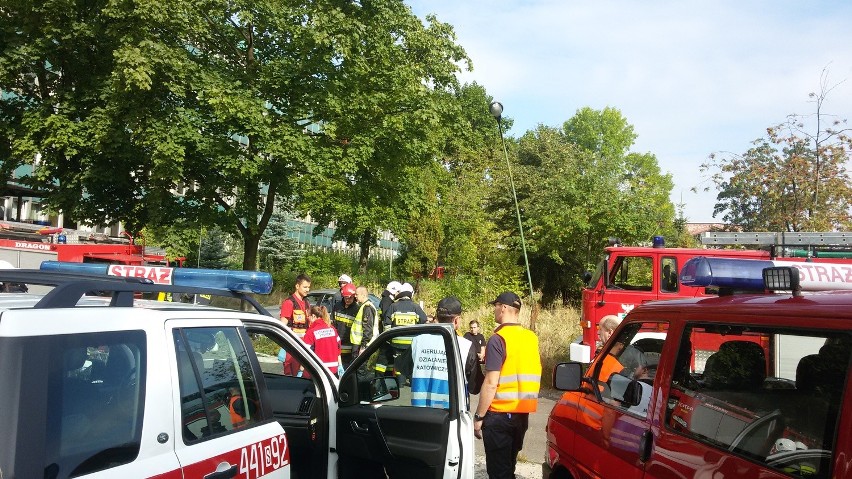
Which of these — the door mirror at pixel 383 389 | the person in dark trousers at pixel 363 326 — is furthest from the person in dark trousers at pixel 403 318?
the door mirror at pixel 383 389

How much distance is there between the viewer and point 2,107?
19.7 metres

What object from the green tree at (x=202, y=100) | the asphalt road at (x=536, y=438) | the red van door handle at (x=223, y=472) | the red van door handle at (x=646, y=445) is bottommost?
the asphalt road at (x=536, y=438)

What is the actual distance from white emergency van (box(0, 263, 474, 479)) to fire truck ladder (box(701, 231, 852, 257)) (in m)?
6.29

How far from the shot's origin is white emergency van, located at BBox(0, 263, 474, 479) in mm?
2303

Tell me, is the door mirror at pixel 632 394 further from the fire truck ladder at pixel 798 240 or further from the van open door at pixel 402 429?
the fire truck ladder at pixel 798 240

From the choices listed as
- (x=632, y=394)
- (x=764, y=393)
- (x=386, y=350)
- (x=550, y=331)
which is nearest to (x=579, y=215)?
(x=550, y=331)

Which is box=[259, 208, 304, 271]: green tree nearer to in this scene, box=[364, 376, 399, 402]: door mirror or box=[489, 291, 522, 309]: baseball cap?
box=[489, 291, 522, 309]: baseball cap

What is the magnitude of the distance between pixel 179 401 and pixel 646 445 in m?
2.10

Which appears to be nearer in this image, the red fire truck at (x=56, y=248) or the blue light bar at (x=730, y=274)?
the blue light bar at (x=730, y=274)

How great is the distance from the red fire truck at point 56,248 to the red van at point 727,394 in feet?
43.5

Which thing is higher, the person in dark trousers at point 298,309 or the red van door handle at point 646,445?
the person in dark trousers at point 298,309

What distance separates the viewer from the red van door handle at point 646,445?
326 cm

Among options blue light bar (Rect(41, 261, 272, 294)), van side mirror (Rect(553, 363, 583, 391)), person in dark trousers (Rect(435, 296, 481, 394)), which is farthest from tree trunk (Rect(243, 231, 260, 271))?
van side mirror (Rect(553, 363, 583, 391))

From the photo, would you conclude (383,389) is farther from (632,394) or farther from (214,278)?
(632,394)
